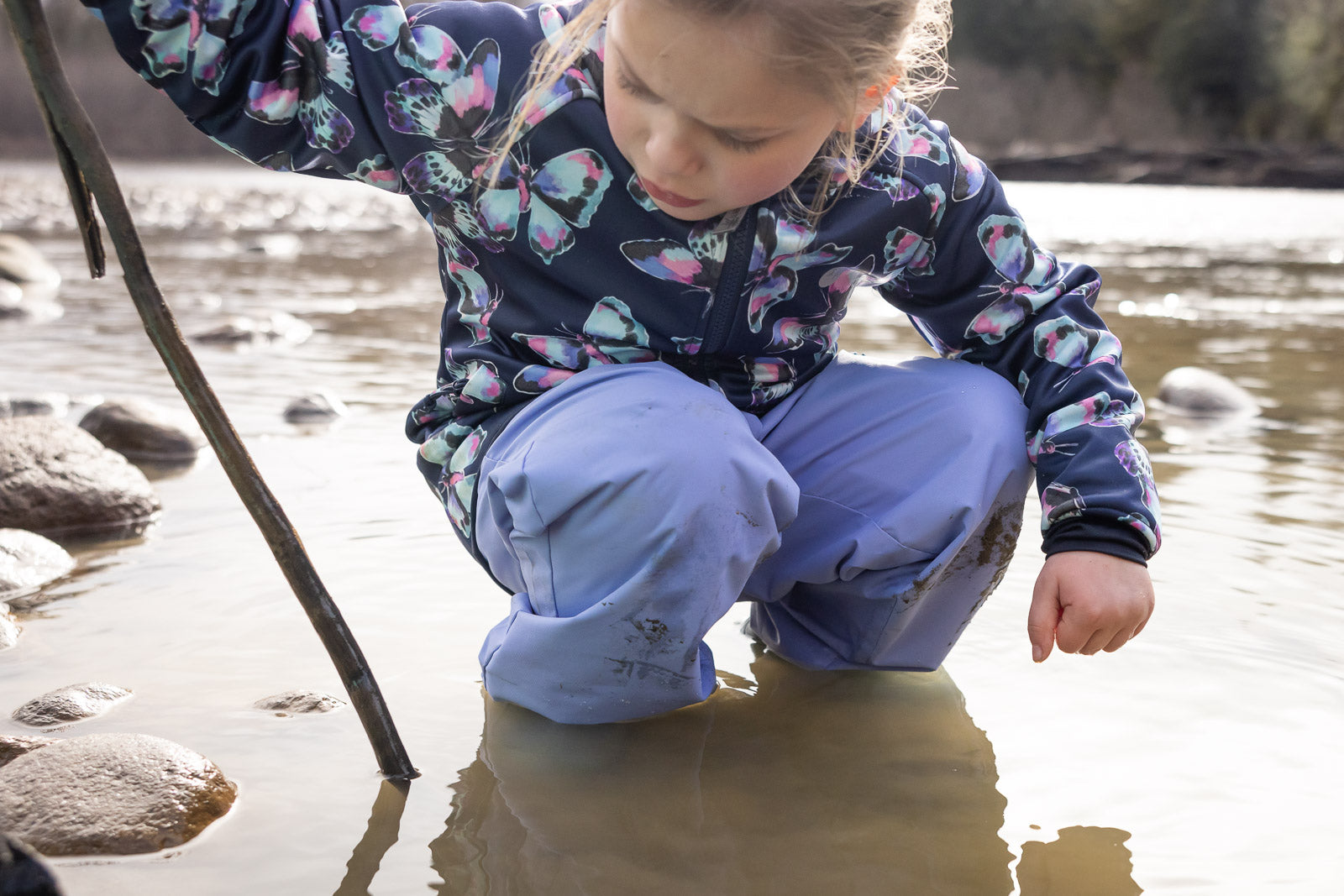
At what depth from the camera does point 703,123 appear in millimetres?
981

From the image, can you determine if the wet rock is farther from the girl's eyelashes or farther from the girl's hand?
the girl's hand

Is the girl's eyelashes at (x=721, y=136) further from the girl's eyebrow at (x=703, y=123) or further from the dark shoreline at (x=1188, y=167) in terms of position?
the dark shoreline at (x=1188, y=167)

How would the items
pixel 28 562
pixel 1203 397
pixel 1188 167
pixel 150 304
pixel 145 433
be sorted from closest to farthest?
pixel 150 304 < pixel 28 562 < pixel 145 433 < pixel 1203 397 < pixel 1188 167

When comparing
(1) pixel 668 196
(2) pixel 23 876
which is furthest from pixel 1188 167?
(2) pixel 23 876

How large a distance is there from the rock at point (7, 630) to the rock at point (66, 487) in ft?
1.25

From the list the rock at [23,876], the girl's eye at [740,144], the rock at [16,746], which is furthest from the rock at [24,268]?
the rock at [23,876]

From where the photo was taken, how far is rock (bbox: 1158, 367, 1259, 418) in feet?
7.84

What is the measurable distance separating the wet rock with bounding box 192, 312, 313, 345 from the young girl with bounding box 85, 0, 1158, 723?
2084 millimetres

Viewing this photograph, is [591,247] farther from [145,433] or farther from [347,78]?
[145,433]

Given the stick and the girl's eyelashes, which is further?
the girl's eyelashes

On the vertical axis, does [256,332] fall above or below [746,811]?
below

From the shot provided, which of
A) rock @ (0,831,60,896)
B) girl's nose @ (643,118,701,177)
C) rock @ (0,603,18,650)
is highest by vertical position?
girl's nose @ (643,118,701,177)

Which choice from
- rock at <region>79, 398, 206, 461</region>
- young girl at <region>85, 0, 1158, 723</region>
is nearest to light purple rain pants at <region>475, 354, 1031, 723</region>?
young girl at <region>85, 0, 1158, 723</region>

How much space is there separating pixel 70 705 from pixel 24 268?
3808mm
